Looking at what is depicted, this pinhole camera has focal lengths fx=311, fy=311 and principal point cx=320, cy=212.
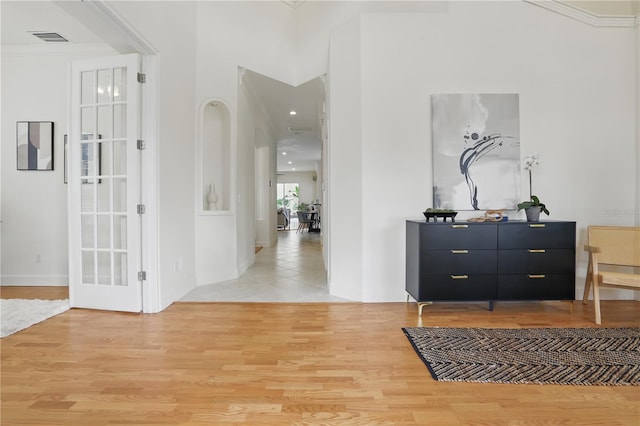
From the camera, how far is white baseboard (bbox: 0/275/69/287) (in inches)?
160

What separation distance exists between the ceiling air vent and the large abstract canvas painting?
14.9 ft

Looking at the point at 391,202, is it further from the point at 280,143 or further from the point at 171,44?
the point at 280,143

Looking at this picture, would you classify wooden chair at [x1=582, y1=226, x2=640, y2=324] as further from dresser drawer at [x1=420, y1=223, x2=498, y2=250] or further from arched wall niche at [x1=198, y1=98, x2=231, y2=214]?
arched wall niche at [x1=198, y1=98, x2=231, y2=214]

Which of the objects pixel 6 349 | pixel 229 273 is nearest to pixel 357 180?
pixel 229 273

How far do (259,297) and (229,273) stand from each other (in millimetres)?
978

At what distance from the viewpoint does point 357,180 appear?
3418 mm

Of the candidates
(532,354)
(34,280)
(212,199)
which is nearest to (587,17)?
(532,354)

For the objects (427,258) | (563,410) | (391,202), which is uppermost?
(391,202)

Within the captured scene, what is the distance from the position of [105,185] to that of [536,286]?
4.27 meters

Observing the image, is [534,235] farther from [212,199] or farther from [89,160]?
[89,160]

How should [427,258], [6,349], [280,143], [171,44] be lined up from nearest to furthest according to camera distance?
[6,349] → [427,258] → [171,44] → [280,143]

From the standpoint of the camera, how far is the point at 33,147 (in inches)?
160

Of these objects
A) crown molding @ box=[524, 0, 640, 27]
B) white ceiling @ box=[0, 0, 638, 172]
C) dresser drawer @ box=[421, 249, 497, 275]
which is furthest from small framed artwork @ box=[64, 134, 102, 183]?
crown molding @ box=[524, 0, 640, 27]

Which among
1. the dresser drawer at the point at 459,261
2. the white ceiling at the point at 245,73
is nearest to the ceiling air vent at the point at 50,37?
the white ceiling at the point at 245,73
